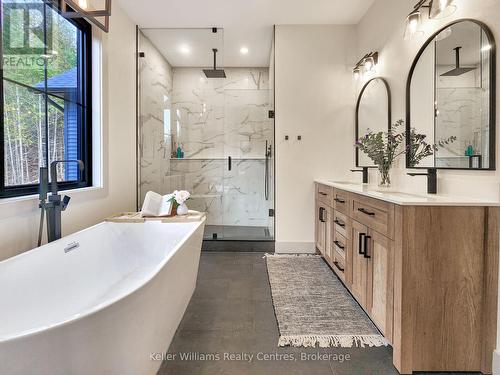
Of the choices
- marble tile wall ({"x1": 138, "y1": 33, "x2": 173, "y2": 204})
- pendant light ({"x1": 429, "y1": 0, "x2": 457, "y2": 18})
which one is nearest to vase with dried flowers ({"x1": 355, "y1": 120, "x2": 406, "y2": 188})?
pendant light ({"x1": 429, "y1": 0, "x2": 457, "y2": 18})

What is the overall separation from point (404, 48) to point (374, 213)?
1560 millimetres

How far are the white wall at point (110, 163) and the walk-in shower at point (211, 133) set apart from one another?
18.7 inches

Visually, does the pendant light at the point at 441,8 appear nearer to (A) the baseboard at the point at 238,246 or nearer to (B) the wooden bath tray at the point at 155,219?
(B) the wooden bath tray at the point at 155,219

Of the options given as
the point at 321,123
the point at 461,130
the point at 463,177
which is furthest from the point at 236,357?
the point at 321,123

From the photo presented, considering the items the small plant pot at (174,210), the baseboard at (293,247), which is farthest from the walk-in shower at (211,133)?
the small plant pot at (174,210)

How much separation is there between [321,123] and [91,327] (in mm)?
3334

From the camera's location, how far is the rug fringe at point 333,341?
5.98 feet

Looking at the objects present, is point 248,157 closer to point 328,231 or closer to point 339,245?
point 328,231

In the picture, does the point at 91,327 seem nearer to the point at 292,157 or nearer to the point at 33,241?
the point at 33,241

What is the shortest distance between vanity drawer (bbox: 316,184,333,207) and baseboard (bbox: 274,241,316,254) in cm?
63

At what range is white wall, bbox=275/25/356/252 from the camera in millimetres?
3670

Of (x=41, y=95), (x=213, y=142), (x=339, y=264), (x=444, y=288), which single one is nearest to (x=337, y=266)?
(x=339, y=264)

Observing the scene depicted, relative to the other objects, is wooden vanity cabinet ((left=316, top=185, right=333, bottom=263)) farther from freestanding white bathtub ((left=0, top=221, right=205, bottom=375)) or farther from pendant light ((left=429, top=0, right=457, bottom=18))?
pendant light ((left=429, top=0, right=457, bottom=18))

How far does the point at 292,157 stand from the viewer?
371 centimetres
